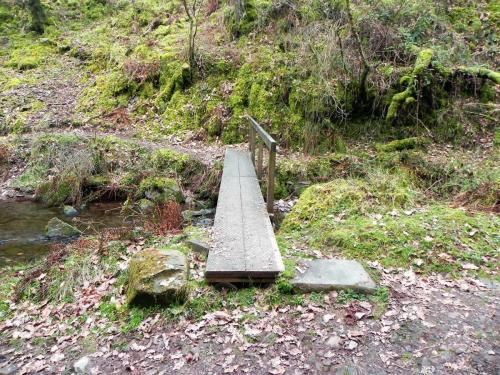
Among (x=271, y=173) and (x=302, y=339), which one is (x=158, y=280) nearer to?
(x=302, y=339)

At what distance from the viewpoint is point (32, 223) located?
335 inches

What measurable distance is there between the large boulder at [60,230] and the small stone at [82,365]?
428cm

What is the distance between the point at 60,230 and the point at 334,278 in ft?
18.8

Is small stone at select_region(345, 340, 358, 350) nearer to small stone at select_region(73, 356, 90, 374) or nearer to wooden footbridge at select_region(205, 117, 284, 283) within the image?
wooden footbridge at select_region(205, 117, 284, 283)

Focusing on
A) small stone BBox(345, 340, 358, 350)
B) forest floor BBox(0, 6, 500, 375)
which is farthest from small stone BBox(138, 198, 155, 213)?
small stone BBox(345, 340, 358, 350)

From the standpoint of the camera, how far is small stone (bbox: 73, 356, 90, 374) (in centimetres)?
373

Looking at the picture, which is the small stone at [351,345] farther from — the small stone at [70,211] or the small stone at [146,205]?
the small stone at [70,211]

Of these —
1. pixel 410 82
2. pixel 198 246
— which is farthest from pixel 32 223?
pixel 410 82

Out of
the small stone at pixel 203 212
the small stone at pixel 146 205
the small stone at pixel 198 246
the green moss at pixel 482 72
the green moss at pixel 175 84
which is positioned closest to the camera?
the small stone at pixel 198 246

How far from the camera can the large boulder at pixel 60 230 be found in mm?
7637

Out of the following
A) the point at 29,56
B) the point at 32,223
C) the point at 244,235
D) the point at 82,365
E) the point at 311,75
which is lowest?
the point at 32,223

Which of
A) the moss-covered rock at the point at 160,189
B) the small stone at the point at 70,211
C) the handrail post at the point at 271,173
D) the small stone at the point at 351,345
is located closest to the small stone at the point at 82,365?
the small stone at the point at 351,345

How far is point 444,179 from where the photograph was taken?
851 centimetres

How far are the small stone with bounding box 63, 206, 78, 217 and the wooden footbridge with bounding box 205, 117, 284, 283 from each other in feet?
12.3
